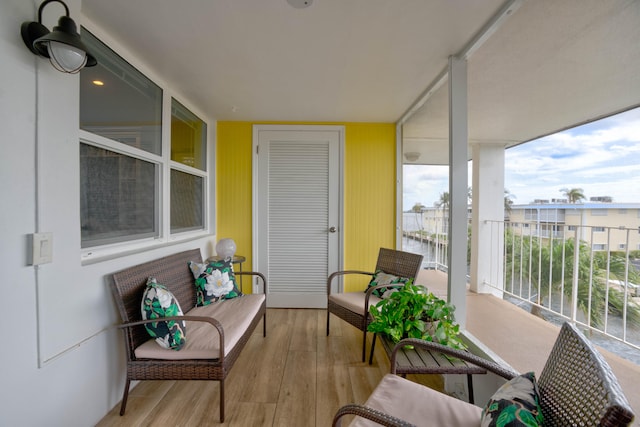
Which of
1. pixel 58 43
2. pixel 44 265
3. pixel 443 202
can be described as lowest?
pixel 44 265

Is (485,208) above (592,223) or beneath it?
above

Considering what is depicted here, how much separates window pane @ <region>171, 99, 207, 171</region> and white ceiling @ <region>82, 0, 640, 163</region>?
8.2 inches

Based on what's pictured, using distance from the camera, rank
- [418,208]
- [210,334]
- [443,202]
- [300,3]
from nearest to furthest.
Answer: [300,3] < [210,334] < [443,202] < [418,208]

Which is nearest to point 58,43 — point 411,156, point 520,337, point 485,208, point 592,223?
point 520,337

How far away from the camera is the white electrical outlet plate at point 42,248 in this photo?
1.12 m

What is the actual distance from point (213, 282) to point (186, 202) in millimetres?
970

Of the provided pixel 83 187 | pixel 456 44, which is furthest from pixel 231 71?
pixel 456 44

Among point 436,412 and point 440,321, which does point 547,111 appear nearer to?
point 440,321

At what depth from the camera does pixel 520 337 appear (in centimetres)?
215

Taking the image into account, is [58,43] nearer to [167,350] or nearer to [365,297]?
[167,350]

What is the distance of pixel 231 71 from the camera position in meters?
2.08

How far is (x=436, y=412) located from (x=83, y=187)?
207 cm

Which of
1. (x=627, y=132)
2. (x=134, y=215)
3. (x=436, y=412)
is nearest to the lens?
(x=436, y=412)

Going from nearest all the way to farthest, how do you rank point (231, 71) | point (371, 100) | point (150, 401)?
point (150, 401) < point (231, 71) < point (371, 100)
